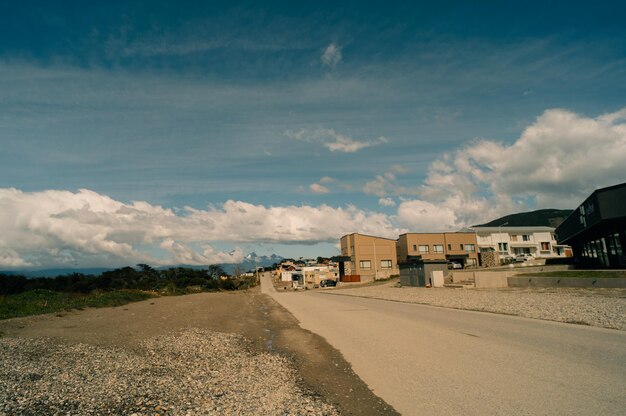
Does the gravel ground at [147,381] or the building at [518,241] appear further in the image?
the building at [518,241]

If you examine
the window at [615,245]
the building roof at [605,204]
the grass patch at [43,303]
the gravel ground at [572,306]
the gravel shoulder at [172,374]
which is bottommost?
the gravel shoulder at [172,374]

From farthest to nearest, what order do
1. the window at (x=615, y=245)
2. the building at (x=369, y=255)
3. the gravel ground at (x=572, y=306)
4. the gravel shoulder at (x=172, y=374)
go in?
the building at (x=369, y=255) < the window at (x=615, y=245) < the gravel ground at (x=572, y=306) < the gravel shoulder at (x=172, y=374)

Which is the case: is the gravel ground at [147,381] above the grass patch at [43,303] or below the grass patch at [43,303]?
below

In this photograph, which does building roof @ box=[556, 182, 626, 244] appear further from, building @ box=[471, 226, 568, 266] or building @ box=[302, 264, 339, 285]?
building @ box=[302, 264, 339, 285]

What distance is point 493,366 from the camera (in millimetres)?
10836

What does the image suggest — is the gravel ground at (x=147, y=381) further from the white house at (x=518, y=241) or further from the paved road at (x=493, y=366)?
the white house at (x=518, y=241)

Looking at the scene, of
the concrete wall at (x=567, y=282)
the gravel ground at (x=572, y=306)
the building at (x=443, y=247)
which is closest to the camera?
the gravel ground at (x=572, y=306)

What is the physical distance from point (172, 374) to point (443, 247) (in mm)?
A: 104427

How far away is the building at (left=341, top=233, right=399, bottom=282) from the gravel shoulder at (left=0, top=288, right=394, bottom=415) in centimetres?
8525

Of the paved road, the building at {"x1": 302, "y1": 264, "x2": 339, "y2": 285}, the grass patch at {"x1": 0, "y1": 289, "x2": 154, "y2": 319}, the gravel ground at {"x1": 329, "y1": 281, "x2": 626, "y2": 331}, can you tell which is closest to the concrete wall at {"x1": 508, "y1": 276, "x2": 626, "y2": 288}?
the gravel ground at {"x1": 329, "y1": 281, "x2": 626, "y2": 331}

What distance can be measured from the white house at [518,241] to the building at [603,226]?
45164mm

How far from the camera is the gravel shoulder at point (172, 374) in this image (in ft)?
28.8

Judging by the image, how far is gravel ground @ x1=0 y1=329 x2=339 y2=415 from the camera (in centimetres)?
867

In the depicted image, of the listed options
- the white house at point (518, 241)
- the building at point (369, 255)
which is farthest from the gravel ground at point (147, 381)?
the white house at point (518, 241)
